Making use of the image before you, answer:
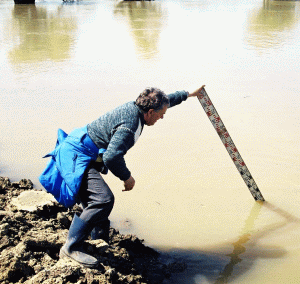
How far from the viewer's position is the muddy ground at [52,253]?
3.03 metres

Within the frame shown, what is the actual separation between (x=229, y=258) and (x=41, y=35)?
14.7m

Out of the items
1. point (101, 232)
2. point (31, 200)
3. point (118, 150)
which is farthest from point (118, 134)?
point (31, 200)

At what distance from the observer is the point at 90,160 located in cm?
322

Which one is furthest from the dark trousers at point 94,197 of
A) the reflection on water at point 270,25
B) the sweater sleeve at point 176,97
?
Result: the reflection on water at point 270,25

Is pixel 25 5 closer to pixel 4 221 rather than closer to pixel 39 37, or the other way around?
pixel 39 37

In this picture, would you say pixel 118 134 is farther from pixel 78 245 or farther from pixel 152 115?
pixel 78 245

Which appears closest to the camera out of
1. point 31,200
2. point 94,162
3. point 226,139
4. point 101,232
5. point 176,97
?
point 94,162

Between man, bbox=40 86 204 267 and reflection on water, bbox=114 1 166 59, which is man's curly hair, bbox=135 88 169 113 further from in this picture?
reflection on water, bbox=114 1 166 59

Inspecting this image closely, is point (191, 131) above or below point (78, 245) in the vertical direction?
below

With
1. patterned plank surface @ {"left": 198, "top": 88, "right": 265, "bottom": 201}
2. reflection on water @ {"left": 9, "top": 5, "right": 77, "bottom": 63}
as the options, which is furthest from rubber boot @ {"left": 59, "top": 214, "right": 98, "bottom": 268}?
reflection on water @ {"left": 9, "top": 5, "right": 77, "bottom": 63}

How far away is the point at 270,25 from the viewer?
1802 cm

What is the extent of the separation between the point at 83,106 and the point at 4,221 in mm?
4476

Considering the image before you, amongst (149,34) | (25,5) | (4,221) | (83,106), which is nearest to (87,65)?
(83,106)

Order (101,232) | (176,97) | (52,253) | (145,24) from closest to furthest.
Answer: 1. (52,253)
2. (101,232)
3. (176,97)
4. (145,24)
